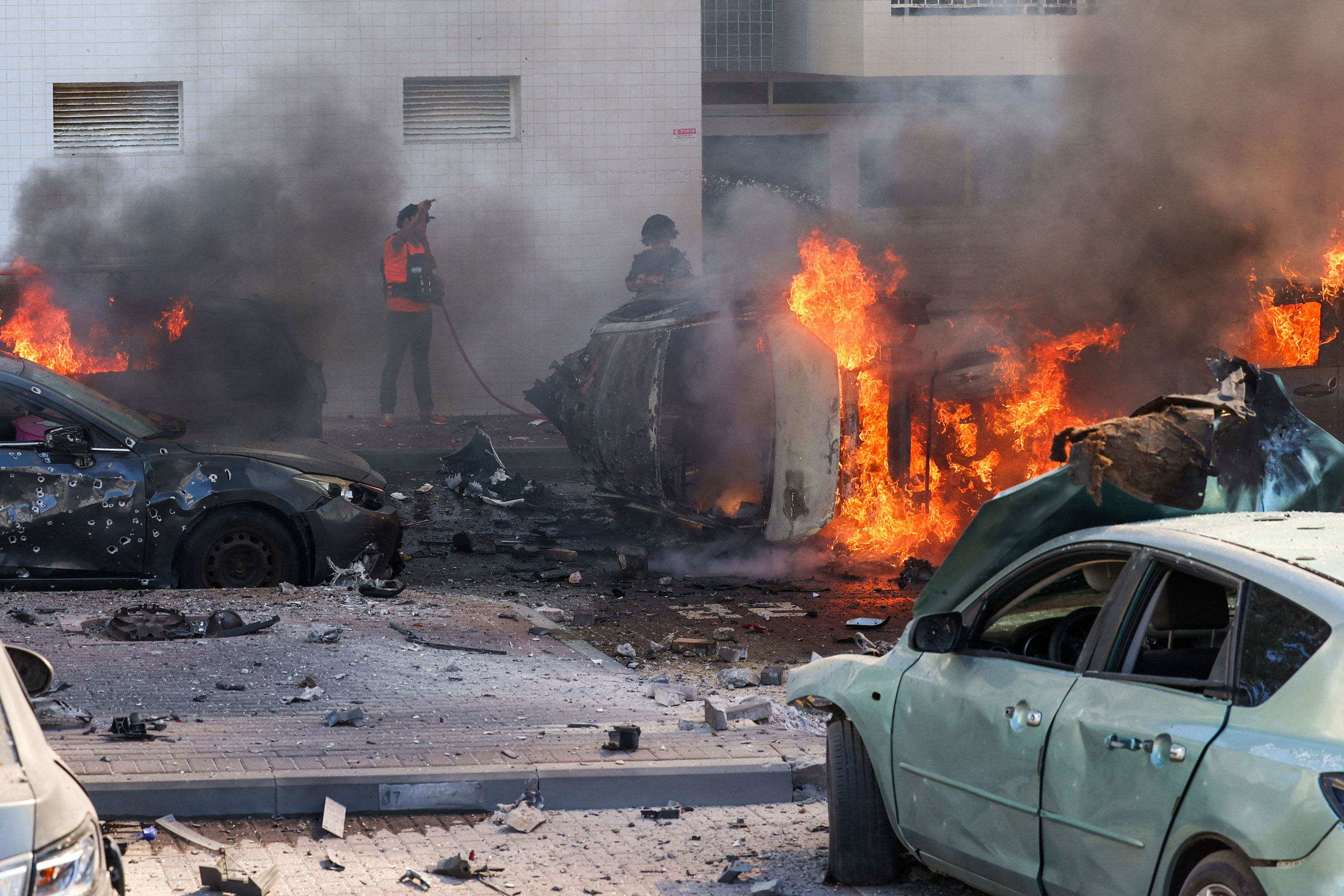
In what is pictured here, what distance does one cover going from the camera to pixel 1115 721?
3.45m

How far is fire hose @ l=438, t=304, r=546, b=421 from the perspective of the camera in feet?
56.9

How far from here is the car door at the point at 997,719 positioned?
12.4ft

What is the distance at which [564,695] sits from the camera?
6.84 meters

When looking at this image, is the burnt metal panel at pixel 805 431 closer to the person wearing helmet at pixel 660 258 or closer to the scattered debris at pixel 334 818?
the scattered debris at pixel 334 818

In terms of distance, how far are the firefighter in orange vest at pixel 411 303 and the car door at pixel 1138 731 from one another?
13357mm

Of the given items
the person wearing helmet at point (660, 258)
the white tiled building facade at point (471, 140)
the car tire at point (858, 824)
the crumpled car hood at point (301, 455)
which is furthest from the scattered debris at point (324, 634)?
the white tiled building facade at point (471, 140)

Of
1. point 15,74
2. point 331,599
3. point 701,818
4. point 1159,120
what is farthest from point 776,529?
point 15,74

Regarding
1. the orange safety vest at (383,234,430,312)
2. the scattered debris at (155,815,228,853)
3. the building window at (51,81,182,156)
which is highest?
the building window at (51,81,182,156)

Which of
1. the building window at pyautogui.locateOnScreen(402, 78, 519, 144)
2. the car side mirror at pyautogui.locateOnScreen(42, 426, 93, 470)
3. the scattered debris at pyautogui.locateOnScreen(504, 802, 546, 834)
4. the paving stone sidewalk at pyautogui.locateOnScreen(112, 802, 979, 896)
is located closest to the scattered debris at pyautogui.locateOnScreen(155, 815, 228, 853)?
the paving stone sidewalk at pyautogui.locateOnScreen(112, 802, 979, 896)

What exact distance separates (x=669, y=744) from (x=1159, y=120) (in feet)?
28.0

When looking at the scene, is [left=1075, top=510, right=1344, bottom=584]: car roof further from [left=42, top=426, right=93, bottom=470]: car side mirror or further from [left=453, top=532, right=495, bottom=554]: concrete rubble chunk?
[left=453, top=532, right=495, bottom=554]: concrete rubble chunk

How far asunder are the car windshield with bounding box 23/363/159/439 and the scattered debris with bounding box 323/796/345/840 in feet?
13.2

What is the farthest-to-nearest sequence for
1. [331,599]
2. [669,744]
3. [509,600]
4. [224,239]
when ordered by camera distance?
[224,239]
[509,600]
[331,599]
[669,744]

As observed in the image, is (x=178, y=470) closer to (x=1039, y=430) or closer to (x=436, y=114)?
(x=1039, y=430)
